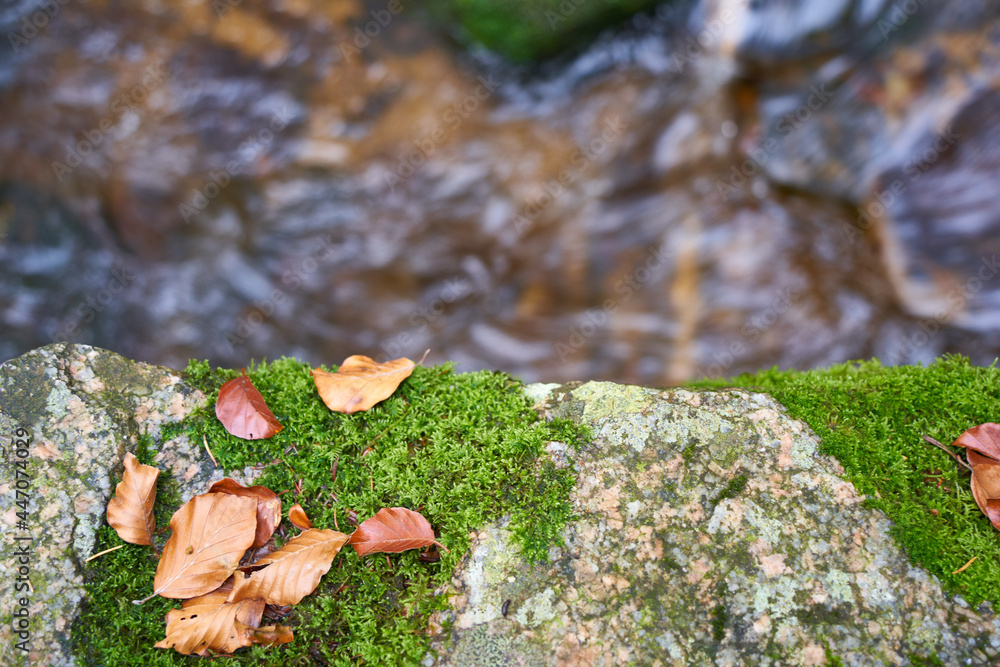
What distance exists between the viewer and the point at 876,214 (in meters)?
4.84

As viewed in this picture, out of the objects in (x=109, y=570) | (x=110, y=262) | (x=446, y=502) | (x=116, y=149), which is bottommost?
(x=110, y=262)

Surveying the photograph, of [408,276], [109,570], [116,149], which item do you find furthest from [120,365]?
[116,149]

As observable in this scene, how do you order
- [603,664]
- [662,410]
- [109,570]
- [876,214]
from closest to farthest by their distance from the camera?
1. [603,664]
2. [109,570]
3. [662,410]
4. [876,214]

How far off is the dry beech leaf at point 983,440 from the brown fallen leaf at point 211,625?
230cm

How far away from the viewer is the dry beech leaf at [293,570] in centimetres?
167

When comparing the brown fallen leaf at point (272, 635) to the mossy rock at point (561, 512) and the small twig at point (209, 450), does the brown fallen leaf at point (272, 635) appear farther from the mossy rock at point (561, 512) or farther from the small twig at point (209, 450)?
the small twig at point (209, 450)

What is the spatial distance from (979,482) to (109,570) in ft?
8.89

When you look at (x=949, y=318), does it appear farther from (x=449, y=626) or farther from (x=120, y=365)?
(x=120, y=365)

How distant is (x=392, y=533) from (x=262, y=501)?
45cm

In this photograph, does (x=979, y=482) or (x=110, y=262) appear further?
(x=110, y=262)

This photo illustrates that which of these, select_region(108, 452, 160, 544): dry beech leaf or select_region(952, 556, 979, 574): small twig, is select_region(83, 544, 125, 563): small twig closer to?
select_region(108, 452, 160, 544): dry beech leaf

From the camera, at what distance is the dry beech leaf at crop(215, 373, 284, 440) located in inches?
73.6

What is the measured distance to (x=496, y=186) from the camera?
5.26 meters

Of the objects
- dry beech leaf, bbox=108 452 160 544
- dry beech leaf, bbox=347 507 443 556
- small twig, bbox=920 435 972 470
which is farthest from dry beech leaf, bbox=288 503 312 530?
small twig, bbox=920 435 972 470
